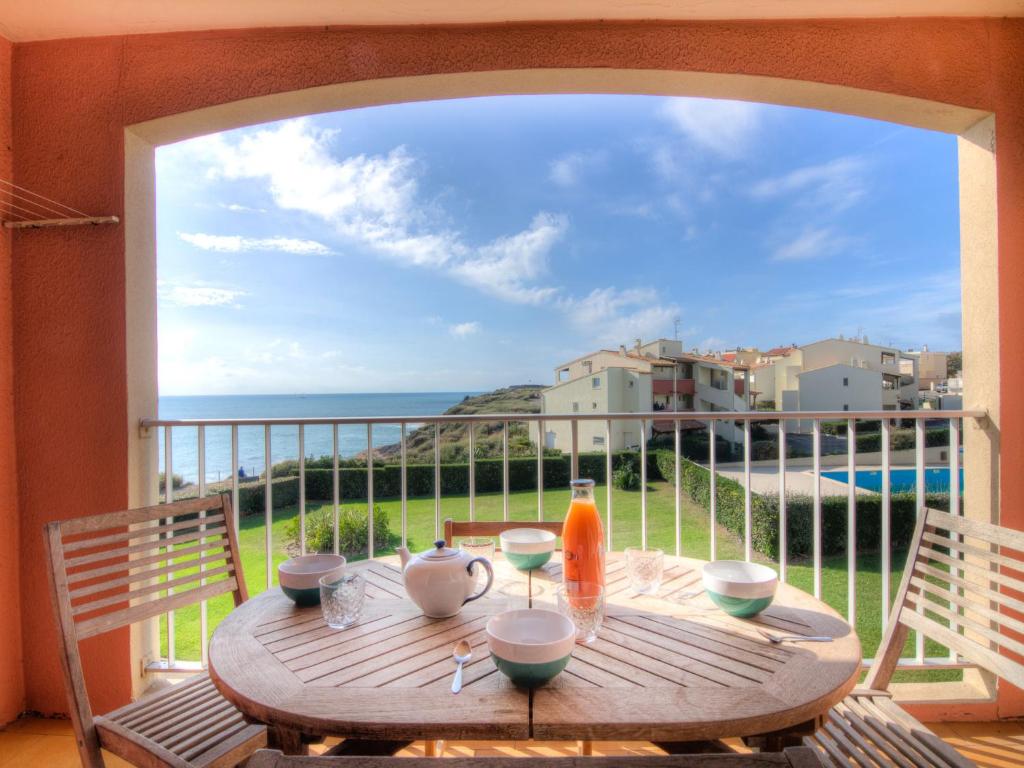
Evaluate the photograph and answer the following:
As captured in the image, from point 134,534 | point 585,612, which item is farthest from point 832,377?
point 134,534

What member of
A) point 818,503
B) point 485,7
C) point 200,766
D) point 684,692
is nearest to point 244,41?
point 485,7

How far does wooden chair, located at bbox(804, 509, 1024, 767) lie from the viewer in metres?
1.15

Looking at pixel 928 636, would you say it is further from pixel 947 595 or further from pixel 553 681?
pixel 553 681

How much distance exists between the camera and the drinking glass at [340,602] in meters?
1.07

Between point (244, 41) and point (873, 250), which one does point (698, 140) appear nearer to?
point (873, 250)

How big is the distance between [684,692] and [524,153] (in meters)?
27.5

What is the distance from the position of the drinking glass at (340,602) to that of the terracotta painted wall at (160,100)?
163 cm

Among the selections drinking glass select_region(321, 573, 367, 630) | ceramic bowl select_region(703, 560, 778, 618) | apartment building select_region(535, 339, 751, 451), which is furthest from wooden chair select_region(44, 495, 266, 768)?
apartment building select_region(535, 339, 751, 451)

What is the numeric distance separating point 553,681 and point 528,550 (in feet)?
1.81

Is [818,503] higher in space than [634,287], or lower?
lower

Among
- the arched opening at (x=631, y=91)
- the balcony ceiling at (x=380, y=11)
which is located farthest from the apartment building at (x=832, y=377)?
the balcony ceiling at (x=380, y=11)

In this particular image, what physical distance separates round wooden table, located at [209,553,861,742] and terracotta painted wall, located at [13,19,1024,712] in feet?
5.26

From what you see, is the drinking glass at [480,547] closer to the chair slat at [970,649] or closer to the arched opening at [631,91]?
the chair slat at [970,649]

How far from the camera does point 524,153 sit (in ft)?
83.7
